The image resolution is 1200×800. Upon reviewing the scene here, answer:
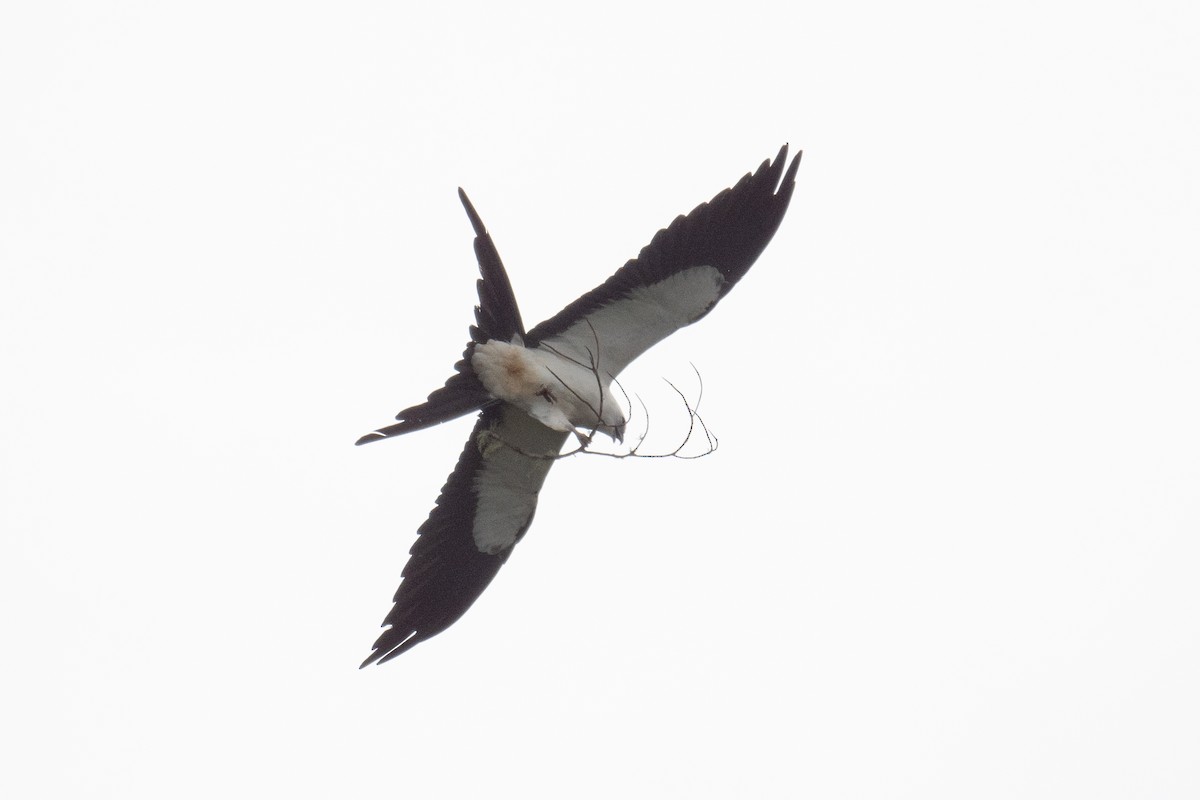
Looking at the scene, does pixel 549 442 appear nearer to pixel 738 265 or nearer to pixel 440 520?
pixel 440 520

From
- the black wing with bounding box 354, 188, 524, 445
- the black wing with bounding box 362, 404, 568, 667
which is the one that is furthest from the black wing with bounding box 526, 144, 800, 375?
the black wing with bounding box 362, 404, 568, 667

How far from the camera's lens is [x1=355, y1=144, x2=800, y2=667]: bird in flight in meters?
6.17

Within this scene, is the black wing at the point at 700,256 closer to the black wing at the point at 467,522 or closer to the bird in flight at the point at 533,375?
the bird in flight at the point at 533,375

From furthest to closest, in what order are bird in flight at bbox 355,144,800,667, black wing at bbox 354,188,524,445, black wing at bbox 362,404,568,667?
black wing at bbox 362,404,568,667 → bird in flight at bbox 355,144,800,667 → black wing at bbox 354,188,524,445

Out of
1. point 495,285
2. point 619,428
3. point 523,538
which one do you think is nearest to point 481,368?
point 495,285

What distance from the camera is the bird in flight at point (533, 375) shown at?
6.17 m

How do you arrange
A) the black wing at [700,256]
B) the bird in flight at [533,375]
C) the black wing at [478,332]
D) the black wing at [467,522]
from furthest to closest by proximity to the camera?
the black wing at [467,522] → the black wing at [700,256] → the bird in flight at [533,375] → the black wing at [478,332]

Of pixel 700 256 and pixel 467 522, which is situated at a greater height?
pixel 700 256

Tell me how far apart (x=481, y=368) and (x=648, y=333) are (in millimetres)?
1003

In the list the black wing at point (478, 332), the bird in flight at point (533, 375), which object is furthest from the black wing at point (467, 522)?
the black wing at point (478, 332)

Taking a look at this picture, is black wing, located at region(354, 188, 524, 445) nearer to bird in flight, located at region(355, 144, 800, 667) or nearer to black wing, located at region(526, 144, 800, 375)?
bird in flight, located at region(355, 144, 800, 667)

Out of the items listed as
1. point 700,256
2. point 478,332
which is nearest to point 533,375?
point 478,332

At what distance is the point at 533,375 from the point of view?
6293 millimetres

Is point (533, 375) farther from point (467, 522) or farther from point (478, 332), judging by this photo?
point (467, 522)
